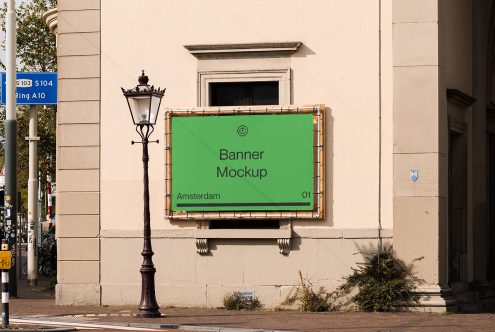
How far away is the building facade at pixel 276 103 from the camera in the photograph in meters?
21.8

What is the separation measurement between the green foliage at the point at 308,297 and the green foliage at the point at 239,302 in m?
0.52

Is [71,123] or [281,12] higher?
[281,12]

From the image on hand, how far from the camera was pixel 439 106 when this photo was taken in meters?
21.8

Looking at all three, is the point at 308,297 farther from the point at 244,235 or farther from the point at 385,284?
the point at 244,235

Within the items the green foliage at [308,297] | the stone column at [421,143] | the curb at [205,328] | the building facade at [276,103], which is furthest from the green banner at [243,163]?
the curb at [205,328]

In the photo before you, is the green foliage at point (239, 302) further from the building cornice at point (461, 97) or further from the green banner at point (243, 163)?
the building cornice at point (461, 97)

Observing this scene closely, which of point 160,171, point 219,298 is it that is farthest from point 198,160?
point 219,298

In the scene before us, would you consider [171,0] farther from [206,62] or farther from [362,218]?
[362,218]

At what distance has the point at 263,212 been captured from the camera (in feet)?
73.3

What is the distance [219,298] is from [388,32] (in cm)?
569

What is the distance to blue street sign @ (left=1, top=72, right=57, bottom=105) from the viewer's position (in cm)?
2838

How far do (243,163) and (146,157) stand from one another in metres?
2.67

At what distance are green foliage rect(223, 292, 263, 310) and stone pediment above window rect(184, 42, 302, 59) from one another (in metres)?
4.38

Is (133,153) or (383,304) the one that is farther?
(133,153)
